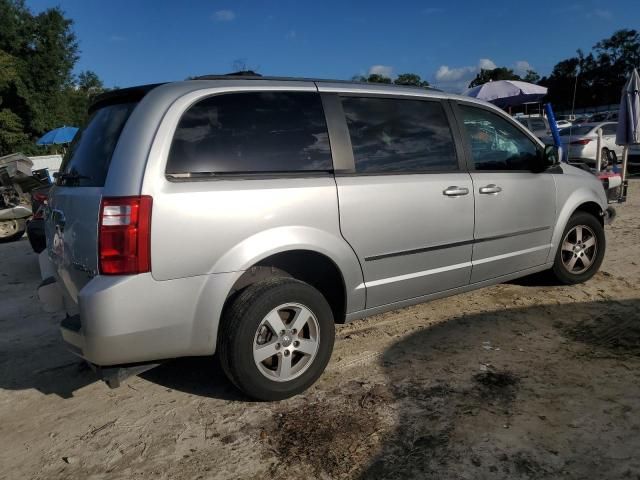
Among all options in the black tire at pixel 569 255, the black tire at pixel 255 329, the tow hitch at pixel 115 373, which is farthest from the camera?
the black tire at pixel 569 255

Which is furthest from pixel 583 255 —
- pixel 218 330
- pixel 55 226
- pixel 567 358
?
pixel 55 226

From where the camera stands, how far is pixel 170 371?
3.75 meters

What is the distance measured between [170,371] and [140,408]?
1.70 ft

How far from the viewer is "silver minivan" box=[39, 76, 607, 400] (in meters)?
2.69

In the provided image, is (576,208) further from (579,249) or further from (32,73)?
(32,73)

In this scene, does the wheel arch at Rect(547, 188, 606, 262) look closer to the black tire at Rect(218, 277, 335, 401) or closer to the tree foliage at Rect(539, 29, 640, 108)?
the black tire at Rect(218, 277, 335, 401)

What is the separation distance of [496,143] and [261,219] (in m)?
2.34

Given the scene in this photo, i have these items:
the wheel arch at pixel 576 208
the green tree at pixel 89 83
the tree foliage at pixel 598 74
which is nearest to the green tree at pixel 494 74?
the tree foliage at pixel 598 74

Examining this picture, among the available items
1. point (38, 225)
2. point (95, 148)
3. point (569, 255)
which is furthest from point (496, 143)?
point (38, 225)

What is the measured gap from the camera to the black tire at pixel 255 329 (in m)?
2.92

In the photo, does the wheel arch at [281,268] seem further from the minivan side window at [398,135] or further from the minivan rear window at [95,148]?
the minivan rear window at [95,148]

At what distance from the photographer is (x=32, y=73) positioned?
31922mm

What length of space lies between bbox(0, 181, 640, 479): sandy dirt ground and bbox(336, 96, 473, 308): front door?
1.83ft

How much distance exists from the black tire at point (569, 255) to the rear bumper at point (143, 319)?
3.38 metres
